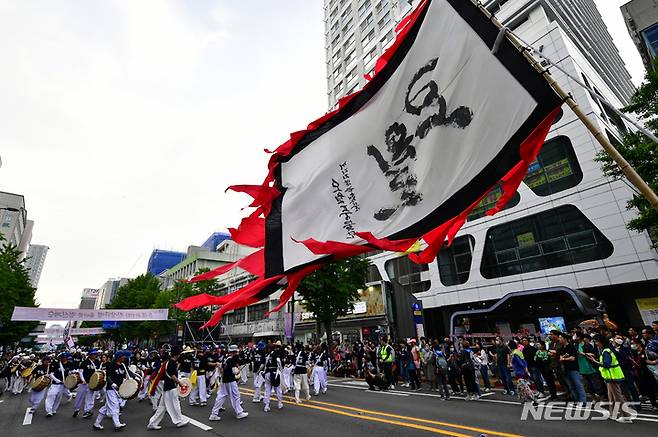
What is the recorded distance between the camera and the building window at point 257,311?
49.0 meters

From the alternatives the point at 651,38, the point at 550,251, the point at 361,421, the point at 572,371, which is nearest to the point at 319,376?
the point at 361,421

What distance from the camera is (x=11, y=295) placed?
90.6ft

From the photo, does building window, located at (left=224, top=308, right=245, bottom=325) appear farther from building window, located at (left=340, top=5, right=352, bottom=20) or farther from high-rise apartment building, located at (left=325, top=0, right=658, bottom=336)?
building window, located at (left=340, top=5, right=352, bottom=20)

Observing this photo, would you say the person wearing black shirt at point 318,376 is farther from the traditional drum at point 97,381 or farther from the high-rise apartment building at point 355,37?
the high-rise apartment building at point 355,37

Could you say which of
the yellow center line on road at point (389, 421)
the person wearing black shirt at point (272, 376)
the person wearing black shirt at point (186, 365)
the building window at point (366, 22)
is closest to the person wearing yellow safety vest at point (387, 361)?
the yellow center line on road at point (389, 421)

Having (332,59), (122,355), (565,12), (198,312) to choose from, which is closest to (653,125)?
(122,355)

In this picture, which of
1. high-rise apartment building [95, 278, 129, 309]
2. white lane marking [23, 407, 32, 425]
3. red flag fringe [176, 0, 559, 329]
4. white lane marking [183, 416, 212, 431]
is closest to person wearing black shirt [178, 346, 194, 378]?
white lane marking [183, 416, 212, 431]

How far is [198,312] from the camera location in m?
42.6

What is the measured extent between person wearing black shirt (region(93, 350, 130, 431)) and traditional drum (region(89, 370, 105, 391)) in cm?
24

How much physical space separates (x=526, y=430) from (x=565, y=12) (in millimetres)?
47890

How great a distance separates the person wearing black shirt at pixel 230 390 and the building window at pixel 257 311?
39.1 m

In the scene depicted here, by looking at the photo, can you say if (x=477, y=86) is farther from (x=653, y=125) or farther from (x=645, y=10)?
(x=645, y=10)

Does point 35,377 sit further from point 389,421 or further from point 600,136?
point 600,136

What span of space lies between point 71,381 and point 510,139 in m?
13.4
